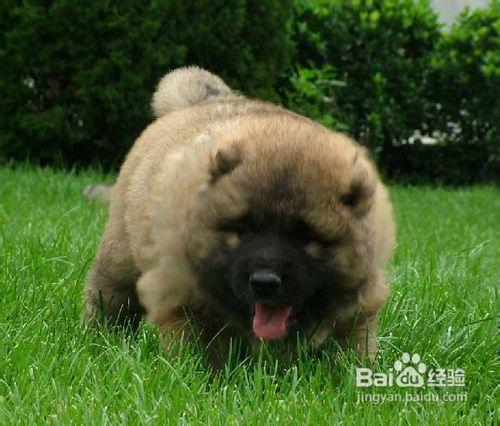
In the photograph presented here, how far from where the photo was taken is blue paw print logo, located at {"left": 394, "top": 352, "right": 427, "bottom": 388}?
141 inches

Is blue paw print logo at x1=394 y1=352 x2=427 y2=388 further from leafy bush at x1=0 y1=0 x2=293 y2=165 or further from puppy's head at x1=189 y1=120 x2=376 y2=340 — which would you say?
leafy bush at x1=0 y1=0 x2=293 y2=165

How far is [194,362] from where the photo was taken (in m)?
3.54

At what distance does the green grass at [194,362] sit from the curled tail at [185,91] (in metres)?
0.85

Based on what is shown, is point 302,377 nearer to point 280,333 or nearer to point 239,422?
point 280,333

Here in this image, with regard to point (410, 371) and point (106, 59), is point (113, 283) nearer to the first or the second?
point (410, 371)

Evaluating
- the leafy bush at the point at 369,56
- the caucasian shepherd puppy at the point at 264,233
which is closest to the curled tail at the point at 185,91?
the caucasian shepherd puppy at the point at 264,233

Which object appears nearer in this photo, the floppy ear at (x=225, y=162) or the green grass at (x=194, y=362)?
the green grass at (x=194, y=362)

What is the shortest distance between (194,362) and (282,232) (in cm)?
57

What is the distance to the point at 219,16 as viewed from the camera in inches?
364

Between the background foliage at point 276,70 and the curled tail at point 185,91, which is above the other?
the curled tail at point 185,91

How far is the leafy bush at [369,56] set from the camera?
11.1 meters

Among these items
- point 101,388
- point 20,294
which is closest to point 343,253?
point 101,388

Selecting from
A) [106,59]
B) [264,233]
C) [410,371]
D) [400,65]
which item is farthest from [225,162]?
[400,65]

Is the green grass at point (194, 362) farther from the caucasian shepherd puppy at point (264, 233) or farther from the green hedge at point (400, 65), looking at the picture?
the green hedge at point (400, 65)
